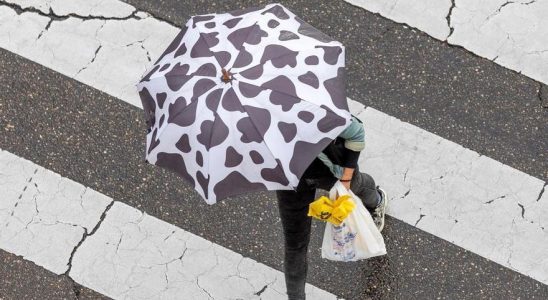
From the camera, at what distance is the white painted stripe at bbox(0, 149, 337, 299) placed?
4848mm

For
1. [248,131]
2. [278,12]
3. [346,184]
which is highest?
[278,12]

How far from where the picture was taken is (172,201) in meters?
4.96

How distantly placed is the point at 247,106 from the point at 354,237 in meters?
1.21

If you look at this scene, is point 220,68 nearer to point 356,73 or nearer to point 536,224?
point 356,73

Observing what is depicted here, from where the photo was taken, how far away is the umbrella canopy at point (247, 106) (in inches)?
125

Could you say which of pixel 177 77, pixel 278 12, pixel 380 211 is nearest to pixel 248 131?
pixel 177 77

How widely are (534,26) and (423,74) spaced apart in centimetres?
85

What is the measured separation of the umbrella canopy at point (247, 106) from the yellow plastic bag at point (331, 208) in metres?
0.48

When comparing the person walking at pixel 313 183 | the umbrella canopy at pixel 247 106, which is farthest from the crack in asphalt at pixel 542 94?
the umbrella canopy at pixel 247 106

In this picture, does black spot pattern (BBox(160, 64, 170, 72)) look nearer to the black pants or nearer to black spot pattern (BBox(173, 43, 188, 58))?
black spot pattern (BBox(173, 43, 188, 58))

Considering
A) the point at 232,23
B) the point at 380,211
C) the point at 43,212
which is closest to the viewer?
the point at 232,23

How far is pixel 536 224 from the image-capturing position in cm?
488

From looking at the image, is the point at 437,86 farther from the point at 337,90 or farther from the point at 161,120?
the point at 161,120

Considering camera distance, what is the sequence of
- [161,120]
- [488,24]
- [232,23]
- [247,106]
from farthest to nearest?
[488,24] < [232,23] < [161,120] < [247,106]
